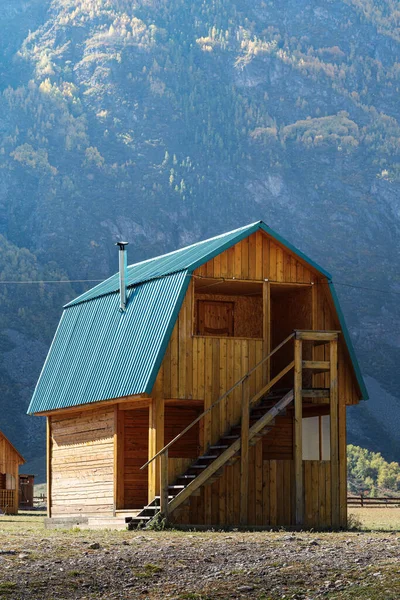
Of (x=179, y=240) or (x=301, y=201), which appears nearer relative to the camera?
(x=179, y=240)

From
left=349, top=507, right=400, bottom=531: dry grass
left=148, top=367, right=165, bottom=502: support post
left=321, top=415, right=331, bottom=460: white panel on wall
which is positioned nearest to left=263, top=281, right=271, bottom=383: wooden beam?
left=321, top=415, right=331, bottom=460: white panel on wall

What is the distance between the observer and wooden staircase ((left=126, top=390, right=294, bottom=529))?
23.7m

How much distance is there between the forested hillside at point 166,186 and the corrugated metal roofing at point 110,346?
7499 cm

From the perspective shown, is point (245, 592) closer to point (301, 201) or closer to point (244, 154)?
point (301, 201)

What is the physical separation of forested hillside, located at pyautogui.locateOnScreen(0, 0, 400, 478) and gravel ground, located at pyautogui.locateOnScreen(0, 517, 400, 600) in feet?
289

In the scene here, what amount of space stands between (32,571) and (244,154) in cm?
16941

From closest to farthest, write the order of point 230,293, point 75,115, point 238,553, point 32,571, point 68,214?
point 32,571, point 238,553, point 230,293, point 68,214, point 75,115

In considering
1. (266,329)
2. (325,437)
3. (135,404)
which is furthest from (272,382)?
(325,437)

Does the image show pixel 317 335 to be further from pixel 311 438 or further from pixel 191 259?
pixel 311 438

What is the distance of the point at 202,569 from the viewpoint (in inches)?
595

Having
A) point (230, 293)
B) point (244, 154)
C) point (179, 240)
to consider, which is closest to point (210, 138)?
point (244, 154)

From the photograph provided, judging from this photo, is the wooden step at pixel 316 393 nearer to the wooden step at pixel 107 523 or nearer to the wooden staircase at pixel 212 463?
the wooden staircase at pixel 212 463

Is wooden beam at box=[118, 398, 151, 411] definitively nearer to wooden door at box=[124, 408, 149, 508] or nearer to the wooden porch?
the wooden porch

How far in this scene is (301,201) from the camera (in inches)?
6634
